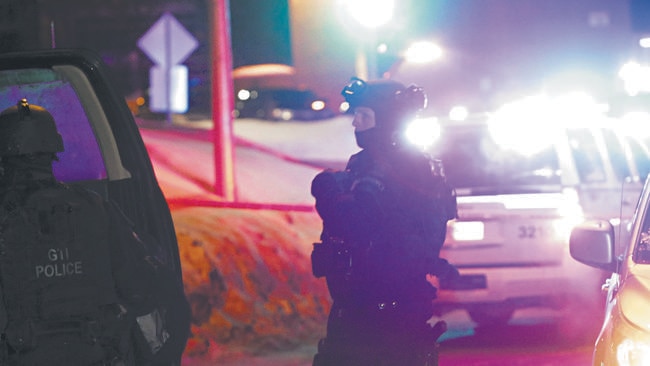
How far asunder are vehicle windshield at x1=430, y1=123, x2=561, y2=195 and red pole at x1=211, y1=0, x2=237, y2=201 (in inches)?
190

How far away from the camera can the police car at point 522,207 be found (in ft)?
31.0

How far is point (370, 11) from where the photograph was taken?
631 inches

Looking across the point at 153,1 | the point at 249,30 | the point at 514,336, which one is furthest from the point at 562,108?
the point at 249,30

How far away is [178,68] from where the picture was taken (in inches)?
589

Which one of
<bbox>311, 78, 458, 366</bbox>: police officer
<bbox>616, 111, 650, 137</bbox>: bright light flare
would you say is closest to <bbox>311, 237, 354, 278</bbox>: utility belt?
<bbox>311, 78, 458, 366</bbox>: police officer

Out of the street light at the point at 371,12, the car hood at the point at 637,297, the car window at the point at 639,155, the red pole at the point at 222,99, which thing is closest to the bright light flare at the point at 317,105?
the street light at the point at 371,12

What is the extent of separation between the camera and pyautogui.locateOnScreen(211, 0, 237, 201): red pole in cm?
1444

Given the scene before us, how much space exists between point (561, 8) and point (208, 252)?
196 feet

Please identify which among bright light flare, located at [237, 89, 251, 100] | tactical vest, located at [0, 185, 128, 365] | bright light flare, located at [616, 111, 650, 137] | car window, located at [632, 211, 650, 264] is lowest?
bright light flare, located at [237, 89, 251, 100]

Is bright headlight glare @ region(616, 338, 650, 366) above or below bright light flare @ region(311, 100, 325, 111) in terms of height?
above

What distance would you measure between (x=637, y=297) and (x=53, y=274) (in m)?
2.07

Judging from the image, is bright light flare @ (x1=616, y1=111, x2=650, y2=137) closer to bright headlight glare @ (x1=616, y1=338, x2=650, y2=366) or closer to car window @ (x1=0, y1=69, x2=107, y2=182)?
bright headlight glare @ (x1=616, y1=338, x2=650, y2=366)

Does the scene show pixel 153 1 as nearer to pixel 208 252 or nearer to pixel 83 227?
pixel 208 252

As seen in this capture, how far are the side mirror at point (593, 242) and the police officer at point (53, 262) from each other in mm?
1859
